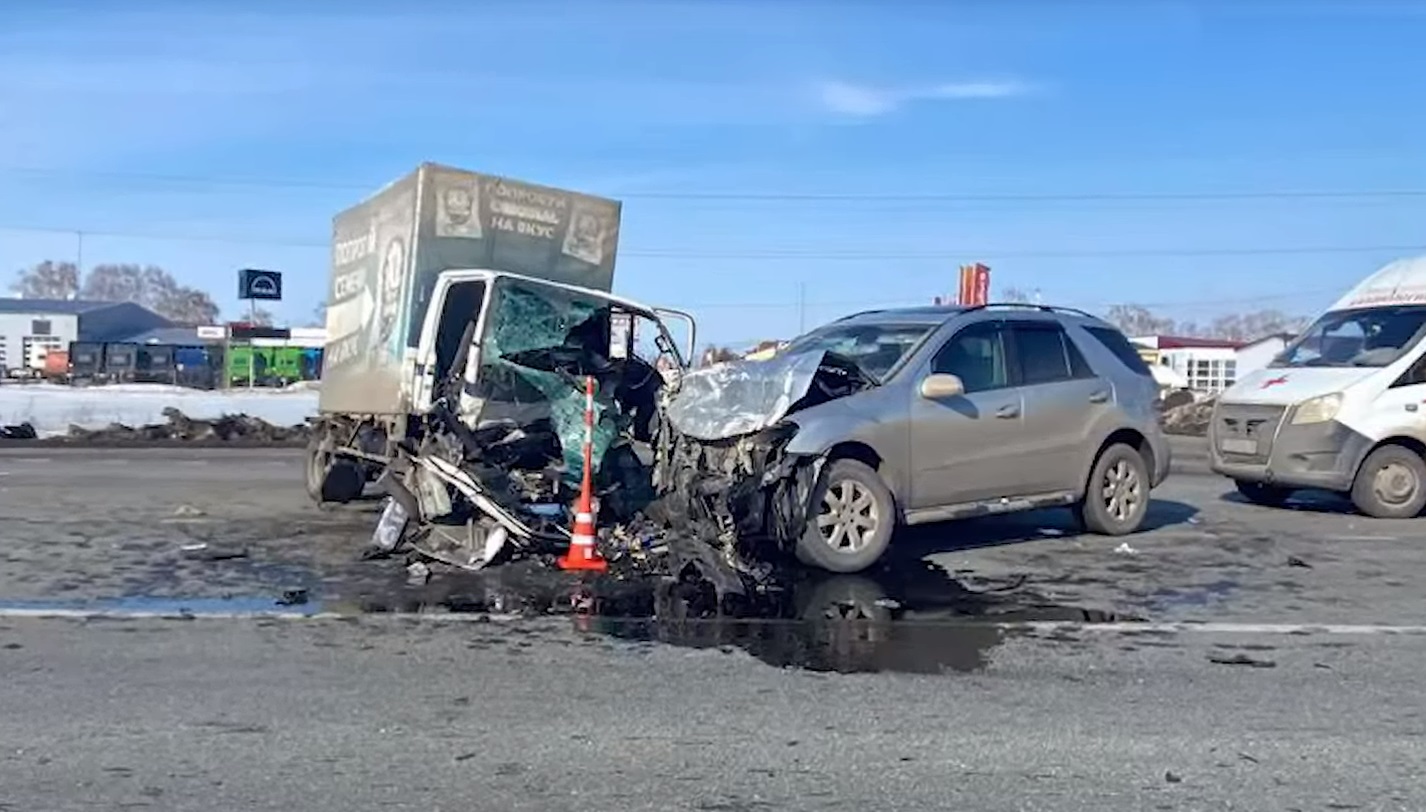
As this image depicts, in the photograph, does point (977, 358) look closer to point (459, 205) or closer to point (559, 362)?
point (559, 362)

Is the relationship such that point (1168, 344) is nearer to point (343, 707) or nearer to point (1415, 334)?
point (1415, 334)

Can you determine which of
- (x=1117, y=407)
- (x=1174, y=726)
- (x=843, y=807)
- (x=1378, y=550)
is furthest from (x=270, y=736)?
(x=1378, y=550)

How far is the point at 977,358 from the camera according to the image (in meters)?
10.4

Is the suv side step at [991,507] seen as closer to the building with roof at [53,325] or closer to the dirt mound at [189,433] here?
the dirt mound at [189,433]

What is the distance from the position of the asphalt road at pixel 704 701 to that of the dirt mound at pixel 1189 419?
2092 cm

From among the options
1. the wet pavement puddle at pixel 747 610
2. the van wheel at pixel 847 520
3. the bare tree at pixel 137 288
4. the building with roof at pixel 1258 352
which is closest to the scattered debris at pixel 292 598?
the wet pavement puddle at pixel 747 610

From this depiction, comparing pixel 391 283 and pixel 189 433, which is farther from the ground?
pixel 391 283

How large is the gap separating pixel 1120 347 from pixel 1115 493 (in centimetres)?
134

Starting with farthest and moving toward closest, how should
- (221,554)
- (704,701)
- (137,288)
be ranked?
(137,288)
(221,554)
(704,701)

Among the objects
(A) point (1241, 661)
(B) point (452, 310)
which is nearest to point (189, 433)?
(B) point (452, 310)

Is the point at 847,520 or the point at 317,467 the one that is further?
the point at 317,467

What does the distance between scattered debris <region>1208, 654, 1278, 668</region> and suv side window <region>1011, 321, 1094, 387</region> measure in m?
3.86

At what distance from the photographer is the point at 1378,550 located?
11.0 metres

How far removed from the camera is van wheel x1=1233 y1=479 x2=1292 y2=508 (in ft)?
46.6
